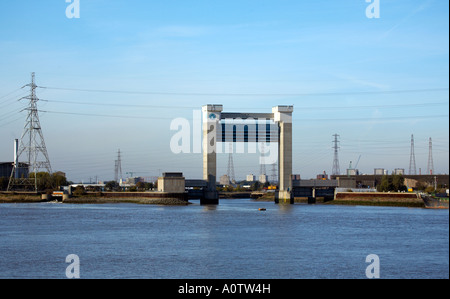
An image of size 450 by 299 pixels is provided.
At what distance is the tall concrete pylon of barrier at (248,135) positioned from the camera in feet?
379

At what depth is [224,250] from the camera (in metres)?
40.8

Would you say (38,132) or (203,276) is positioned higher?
(38,132)

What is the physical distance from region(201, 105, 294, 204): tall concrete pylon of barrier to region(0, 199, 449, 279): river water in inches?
2103

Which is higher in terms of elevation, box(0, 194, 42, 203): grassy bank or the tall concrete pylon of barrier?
the tall concrete pylon of barrier

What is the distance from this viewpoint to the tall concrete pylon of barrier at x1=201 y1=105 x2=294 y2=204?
11544 centimetres
